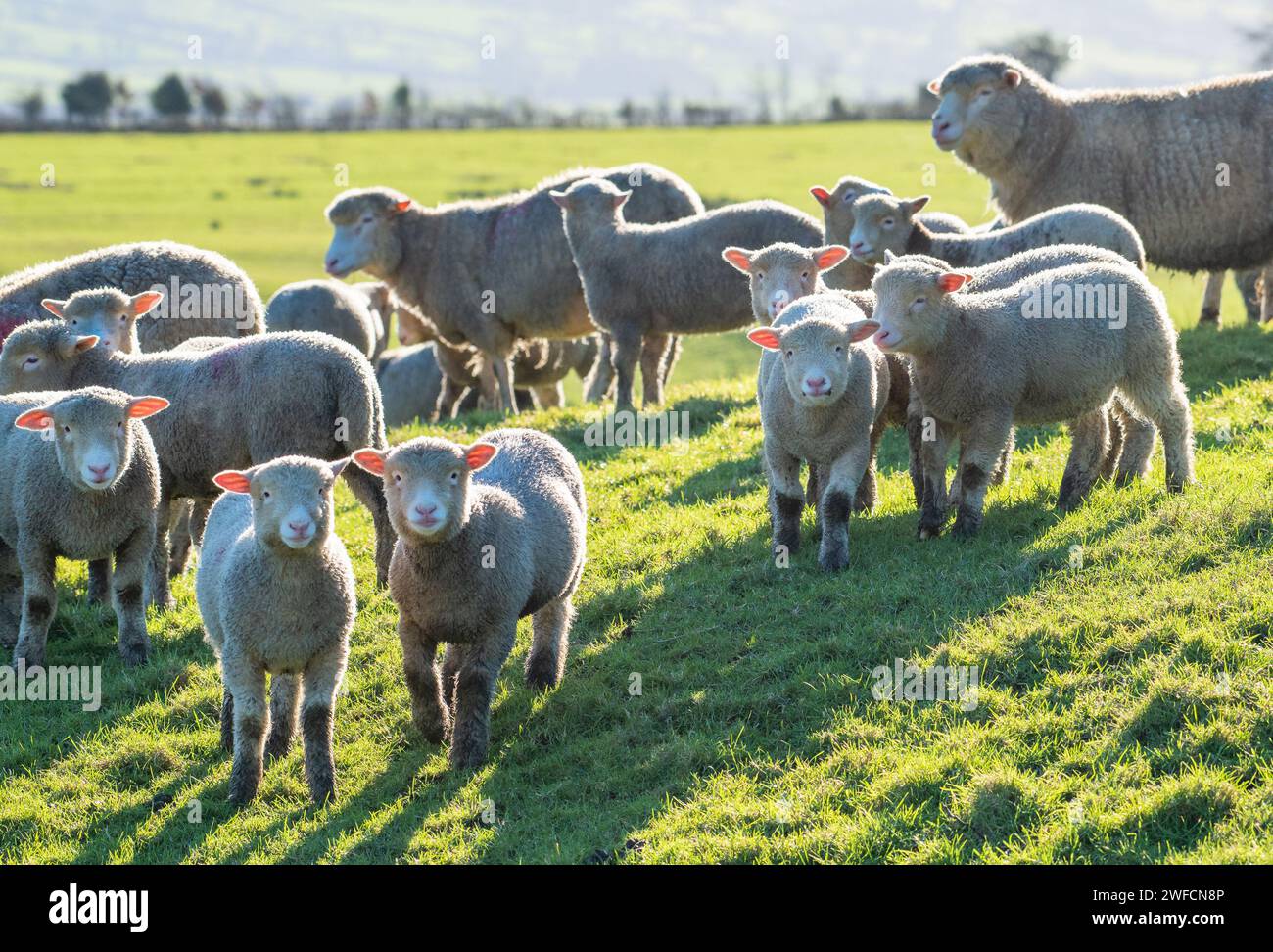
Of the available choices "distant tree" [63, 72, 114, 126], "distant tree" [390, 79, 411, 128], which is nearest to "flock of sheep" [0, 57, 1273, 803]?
"distant tree" [390, 79, 411, 128]

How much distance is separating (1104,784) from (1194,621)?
1.46 metres

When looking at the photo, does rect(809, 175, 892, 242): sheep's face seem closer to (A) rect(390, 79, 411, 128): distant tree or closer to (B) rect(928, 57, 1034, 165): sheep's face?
(B) rect(928, 57, 1034, 165): sheep's face

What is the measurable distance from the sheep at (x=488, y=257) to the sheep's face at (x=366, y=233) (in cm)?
1

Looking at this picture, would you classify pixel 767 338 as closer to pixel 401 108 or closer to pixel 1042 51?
pixel 1042 51

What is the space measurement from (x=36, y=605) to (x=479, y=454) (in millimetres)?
3588

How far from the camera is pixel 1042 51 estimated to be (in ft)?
231

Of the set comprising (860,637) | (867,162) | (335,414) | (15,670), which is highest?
(867,162)

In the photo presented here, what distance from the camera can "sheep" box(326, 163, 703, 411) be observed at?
1580 centimetres

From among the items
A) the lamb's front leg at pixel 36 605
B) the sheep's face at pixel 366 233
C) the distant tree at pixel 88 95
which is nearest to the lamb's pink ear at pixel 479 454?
the lamb's front leg at pixel 36 605

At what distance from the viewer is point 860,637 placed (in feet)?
26.2

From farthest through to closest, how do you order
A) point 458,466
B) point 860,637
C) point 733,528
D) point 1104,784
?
point 733,528 < point 860,637 < point 458,466 < point 1104,784

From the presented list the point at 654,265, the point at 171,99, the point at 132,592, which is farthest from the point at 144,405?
the point at 171,99

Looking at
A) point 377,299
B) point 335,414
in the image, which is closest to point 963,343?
point 335,414

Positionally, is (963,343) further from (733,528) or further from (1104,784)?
(1104,784)
